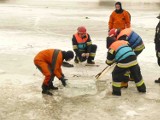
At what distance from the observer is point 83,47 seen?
34.1 feet

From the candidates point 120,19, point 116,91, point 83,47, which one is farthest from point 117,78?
point 120,19

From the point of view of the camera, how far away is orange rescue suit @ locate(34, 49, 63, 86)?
24.1 ft

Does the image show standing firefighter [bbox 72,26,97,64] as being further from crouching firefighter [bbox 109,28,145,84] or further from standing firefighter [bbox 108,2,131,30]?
crouching firefighter [bbox 109,28,145,84]

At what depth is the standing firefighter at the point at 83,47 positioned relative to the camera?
10234mm

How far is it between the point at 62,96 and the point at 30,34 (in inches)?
336

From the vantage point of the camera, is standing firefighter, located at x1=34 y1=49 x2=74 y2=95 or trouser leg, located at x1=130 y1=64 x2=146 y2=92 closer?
standing firefighter, located at x1=34 y1=49 x2=74 y2=95

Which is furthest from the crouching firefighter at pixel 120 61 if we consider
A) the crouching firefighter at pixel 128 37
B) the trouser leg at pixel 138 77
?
the crouching firefighter at pixel 128 37

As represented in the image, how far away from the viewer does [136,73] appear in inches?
302

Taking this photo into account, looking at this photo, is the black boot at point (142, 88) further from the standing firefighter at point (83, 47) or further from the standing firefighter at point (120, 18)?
the standing firefighter at point (120, 18)

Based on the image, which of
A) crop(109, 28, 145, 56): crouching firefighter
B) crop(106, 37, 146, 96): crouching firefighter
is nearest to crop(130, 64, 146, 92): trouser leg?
crop(106, 37, 146, 96): crouching firefighter

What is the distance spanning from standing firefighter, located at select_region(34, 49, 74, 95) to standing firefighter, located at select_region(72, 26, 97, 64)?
2706 millimetres

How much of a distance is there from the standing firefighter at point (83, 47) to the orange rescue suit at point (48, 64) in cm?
Answer: 270

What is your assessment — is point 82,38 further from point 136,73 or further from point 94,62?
point 136,73

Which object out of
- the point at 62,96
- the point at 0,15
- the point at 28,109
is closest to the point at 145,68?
the point at 62,96
